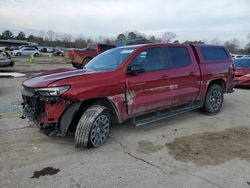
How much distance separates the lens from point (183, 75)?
638 cm

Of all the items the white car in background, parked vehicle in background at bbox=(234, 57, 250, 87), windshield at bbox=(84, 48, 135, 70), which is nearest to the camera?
windshield at bbox=(84, 48, 135, 70)

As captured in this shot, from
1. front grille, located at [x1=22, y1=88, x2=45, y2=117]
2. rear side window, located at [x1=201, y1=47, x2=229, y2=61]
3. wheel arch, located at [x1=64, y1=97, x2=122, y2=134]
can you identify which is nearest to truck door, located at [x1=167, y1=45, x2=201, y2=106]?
rear side window, located at [x1=201, y1=47, x2=229, y2=61]

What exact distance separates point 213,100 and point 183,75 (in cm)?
163

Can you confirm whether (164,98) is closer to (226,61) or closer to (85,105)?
(85,105)

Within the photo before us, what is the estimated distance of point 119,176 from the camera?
3.91m

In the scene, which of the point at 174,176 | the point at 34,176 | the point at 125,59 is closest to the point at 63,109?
the point at 34,176

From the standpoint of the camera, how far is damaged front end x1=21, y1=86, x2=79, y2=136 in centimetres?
448

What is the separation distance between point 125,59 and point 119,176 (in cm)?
230

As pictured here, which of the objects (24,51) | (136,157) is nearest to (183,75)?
(136,157)

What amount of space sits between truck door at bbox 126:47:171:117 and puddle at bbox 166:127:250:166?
2.79ft

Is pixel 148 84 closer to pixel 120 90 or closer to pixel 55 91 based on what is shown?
pixel 120 90

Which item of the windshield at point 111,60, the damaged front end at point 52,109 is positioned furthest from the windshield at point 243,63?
the damaged front end at point 52,109

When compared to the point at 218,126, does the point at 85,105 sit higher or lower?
higher

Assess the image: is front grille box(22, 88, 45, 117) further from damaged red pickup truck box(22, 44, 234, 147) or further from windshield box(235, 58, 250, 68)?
windshield box(235, 58, 250, 68)
